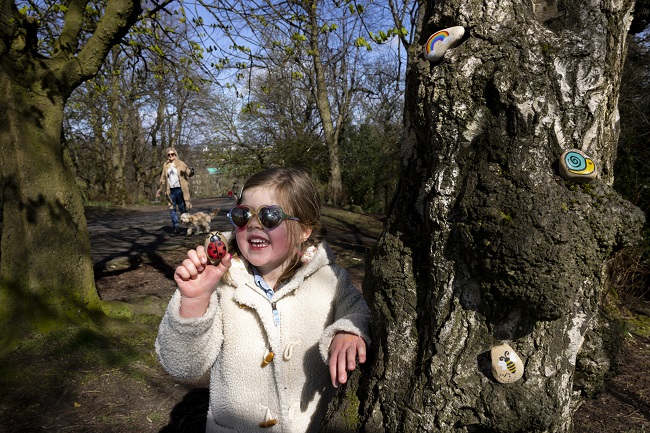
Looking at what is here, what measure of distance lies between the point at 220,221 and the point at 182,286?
11541 millimetres

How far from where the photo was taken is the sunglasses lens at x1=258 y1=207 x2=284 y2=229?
1934 millimetres

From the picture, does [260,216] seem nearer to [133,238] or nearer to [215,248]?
[215,248]

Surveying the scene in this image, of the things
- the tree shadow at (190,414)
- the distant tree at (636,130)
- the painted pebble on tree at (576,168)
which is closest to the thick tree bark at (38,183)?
the tree shadow at (190,414)

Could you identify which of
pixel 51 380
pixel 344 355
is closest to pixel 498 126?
pixel 344 355

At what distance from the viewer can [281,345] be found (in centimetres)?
199

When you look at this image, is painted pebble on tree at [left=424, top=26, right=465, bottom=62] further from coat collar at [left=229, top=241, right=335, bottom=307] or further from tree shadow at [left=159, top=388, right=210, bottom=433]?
tree shadow at [left=159, top=388, right=210, bottom=433]

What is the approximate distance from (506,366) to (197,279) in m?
1.13

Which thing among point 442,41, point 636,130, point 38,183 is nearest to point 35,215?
point 38,183

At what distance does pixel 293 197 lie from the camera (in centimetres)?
208

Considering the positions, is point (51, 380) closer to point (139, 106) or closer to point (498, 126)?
point (498, 126)

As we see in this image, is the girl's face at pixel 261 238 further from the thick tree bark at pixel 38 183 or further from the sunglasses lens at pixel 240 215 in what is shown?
the thick tree bark at pixel 38 183

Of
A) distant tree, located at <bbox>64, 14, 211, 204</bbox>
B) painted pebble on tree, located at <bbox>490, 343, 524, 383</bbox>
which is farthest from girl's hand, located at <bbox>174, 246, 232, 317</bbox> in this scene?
distant tree, located at <bbox>64, 14, 211, 204</bbox>

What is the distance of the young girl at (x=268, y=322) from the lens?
194cm

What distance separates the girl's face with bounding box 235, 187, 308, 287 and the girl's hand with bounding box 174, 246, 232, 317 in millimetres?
214
